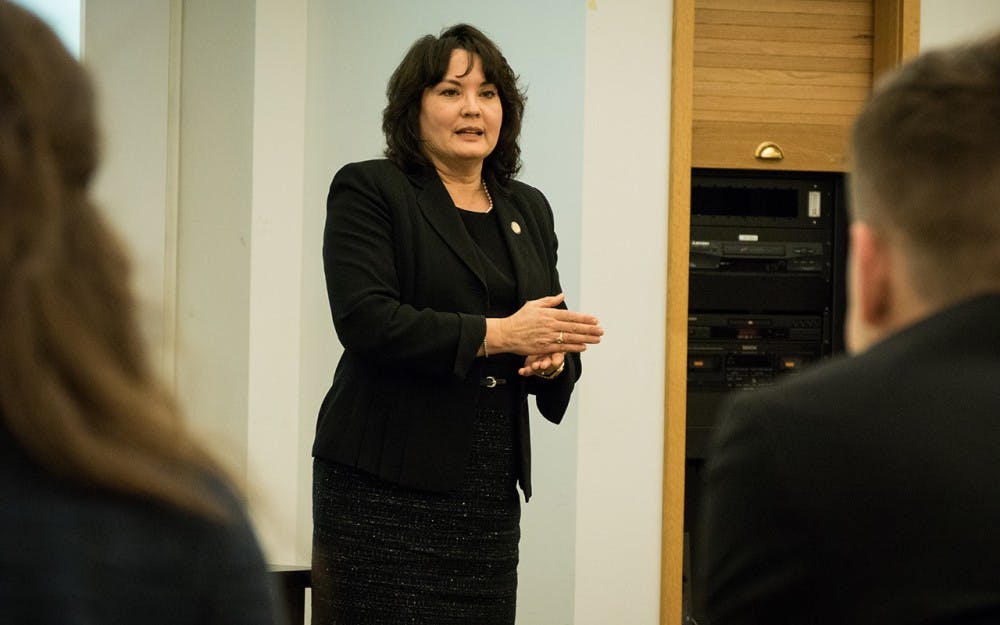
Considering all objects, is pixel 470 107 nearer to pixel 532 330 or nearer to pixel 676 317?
pixel 532 330

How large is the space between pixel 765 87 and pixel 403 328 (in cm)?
239

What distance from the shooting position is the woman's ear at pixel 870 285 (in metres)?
1.05

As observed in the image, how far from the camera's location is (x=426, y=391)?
7.73 ft

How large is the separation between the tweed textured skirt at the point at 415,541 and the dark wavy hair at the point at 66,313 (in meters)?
1.59

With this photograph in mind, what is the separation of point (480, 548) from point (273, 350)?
5.10 ft

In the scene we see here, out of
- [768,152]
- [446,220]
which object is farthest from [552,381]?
[768,152]

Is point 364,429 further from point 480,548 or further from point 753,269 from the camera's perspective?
point 753,269

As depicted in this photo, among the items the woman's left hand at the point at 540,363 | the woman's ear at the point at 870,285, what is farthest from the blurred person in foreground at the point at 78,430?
the woman's left hand at the point at 540,363

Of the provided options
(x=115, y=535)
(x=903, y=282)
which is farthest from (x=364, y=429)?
(x=115, y=535)

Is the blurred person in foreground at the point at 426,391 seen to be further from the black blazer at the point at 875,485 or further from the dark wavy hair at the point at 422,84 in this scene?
the black blazer at the point at 875,485

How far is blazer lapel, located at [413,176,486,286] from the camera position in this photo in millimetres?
2428

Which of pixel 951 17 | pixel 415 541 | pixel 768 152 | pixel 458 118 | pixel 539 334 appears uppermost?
pixel 951 17

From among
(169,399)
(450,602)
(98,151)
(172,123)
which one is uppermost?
(172,123)

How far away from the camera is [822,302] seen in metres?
4.27
